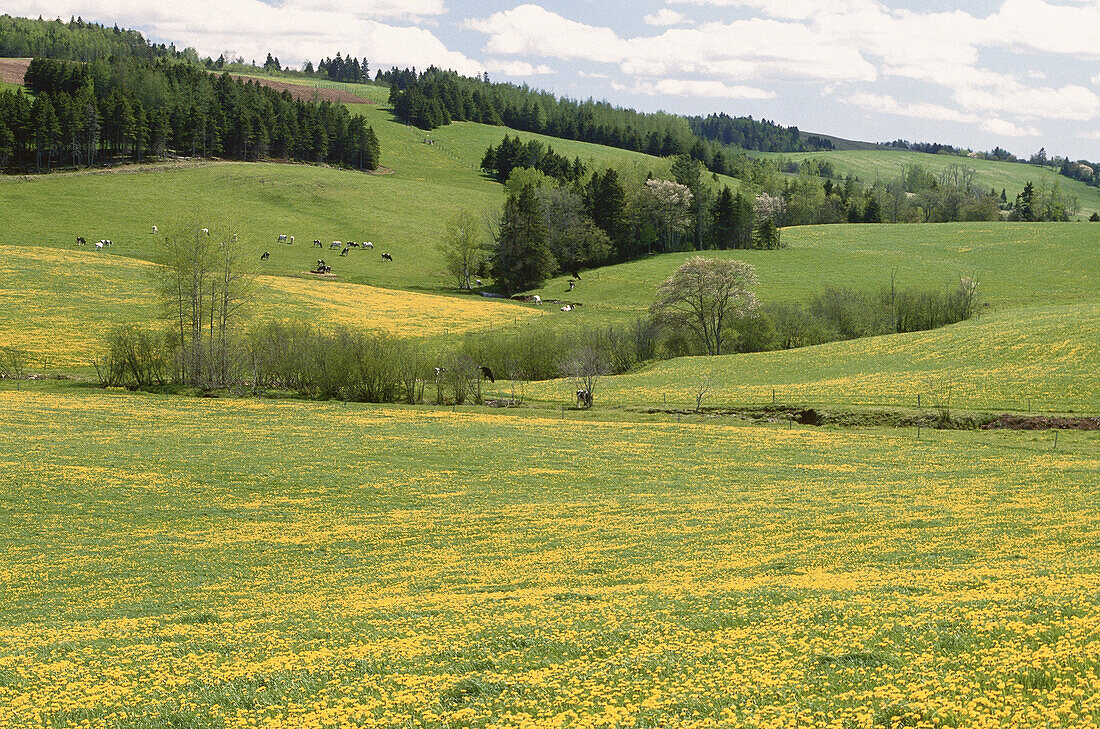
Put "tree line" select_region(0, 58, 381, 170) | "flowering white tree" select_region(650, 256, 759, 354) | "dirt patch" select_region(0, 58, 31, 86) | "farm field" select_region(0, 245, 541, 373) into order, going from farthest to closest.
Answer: "dirt patch" select_region(0, 58, 31, 86) → "tree line" select_region(0, 58, 381, 170) → "flowering white tree" select_region(650, 256, 759, 354) → "farm field" select_region(0, 245, 541, 373)

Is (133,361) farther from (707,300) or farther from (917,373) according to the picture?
(917,373)

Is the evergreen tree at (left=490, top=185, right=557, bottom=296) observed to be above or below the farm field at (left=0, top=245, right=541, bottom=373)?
above

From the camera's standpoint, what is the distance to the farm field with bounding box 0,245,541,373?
73625 millimetres

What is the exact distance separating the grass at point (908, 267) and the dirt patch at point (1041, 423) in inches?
2083

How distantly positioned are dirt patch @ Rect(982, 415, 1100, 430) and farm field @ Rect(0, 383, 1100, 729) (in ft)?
4.73

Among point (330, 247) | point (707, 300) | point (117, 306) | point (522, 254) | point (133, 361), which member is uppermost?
point (330, 247)

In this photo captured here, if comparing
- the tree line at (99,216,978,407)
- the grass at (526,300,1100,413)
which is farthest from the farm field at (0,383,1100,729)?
the tree line at (99,216,978,407)

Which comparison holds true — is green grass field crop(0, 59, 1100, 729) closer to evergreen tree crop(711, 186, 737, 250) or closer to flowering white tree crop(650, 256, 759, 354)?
flowering white tree crop(650, 256, 759, 354)

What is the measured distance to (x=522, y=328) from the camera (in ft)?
294

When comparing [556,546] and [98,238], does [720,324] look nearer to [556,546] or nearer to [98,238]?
[556,546]

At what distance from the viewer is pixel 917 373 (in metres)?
66.9

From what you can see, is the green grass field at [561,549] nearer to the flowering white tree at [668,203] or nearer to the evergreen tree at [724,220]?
the evergreen tree at [724,220]

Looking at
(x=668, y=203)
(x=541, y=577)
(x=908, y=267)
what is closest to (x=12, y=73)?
(x=668, y=203)

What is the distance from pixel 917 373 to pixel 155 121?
473 feet
